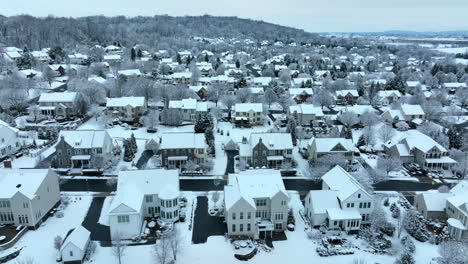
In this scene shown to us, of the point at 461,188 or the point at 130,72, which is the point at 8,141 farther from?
the point at 461,188

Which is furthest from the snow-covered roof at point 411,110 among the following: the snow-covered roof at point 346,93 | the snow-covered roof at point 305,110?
the snow-covered roof at point 305,110

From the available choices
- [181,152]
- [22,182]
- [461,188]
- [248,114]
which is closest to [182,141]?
[181,152]

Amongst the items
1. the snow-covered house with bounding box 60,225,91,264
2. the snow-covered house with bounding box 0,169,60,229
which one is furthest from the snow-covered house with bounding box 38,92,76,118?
the snow-covered house with bounding box 60,225,91,264

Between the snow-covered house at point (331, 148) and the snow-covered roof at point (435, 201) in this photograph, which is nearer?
the snow-covered roof at point (435, 201)

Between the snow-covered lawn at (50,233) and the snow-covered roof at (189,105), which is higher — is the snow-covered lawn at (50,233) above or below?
below

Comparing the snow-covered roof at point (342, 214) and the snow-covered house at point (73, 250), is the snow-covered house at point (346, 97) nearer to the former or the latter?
the snow-covered roof at point (342, 214)

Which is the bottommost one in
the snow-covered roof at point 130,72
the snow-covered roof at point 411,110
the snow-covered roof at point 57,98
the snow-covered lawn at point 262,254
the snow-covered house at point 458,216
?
the snow-covered lawn at point 262,254

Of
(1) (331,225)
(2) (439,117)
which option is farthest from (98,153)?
(2) (439,117)
